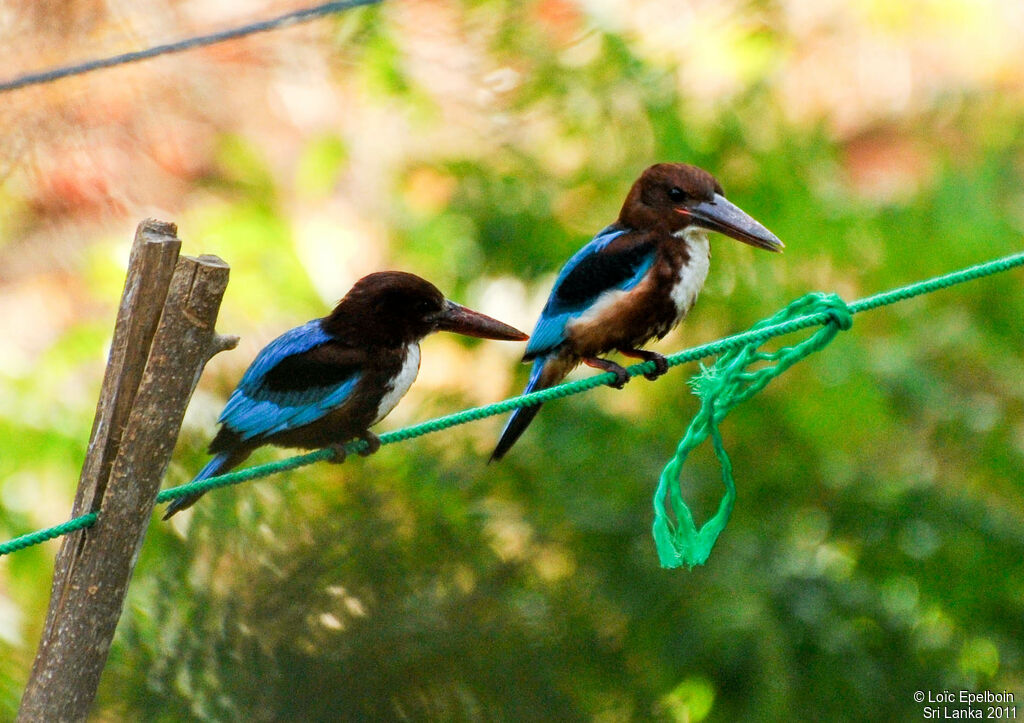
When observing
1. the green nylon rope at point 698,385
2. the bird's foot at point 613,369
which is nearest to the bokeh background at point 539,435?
the bird's foot at point 613,369

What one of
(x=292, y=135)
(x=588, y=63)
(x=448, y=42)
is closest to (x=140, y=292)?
(x=588, y=63)

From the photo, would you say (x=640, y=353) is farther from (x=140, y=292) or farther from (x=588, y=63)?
(x=588, y=63)

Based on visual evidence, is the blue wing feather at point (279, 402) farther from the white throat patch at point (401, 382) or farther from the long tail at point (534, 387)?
the long tail at point (534, 387)

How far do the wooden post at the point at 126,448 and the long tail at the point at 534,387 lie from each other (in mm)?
1079

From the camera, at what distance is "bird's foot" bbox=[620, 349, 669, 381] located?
8.94 ft

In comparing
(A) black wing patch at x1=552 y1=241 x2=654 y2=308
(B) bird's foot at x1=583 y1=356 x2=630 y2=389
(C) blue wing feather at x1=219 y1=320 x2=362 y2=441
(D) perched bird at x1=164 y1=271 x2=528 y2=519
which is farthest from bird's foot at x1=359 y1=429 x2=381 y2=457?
(A) black wing patch at x1=552 y1=241 x2=654 y2=308

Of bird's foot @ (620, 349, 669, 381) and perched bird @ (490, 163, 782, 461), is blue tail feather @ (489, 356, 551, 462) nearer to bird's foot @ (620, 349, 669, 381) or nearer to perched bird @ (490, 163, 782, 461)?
perched bird @ (490, 163, 782, 461)

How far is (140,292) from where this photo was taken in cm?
186

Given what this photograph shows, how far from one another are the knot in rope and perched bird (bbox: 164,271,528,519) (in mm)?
433

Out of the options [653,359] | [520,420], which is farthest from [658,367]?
[520,420]

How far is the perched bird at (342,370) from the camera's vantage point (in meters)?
2.44

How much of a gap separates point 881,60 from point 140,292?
300 inches

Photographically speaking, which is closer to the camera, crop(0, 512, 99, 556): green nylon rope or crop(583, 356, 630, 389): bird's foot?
crop(0, 512, 99, 556): green nylon rope

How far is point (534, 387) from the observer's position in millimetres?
2996
